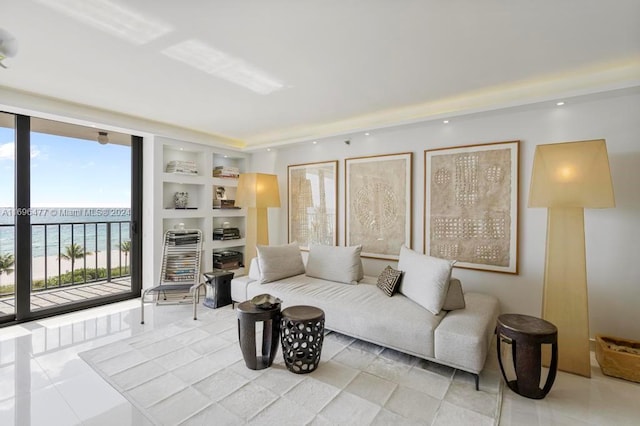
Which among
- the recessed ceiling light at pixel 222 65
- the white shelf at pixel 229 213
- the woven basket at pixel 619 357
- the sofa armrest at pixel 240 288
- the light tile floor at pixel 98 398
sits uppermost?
the recessed ceiling light at pixel 222 65

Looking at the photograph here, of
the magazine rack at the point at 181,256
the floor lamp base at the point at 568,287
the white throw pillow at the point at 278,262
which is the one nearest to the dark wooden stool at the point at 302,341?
the white throw pillow at the point at 278,262

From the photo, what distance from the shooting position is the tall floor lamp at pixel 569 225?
92.0 inches

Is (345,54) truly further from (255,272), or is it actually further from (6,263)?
(6,263)

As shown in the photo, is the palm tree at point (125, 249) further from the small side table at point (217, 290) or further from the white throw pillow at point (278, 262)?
the white throw pillow at point (278, 262)

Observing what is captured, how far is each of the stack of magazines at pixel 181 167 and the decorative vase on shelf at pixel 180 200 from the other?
1.23 ft

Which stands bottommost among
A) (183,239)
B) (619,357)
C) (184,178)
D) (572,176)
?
(619,357)

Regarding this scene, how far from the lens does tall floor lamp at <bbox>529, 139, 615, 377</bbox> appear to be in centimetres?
234

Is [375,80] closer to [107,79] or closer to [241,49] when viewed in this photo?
[241,49]

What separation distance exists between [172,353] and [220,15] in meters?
2.70

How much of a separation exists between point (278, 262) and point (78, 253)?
3.27 m

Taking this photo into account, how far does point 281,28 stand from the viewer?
193cm

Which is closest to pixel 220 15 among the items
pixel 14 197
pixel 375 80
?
pixel 375 80

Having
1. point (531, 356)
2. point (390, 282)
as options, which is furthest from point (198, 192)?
point (531, 356)

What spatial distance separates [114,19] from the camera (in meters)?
→ 1.84
